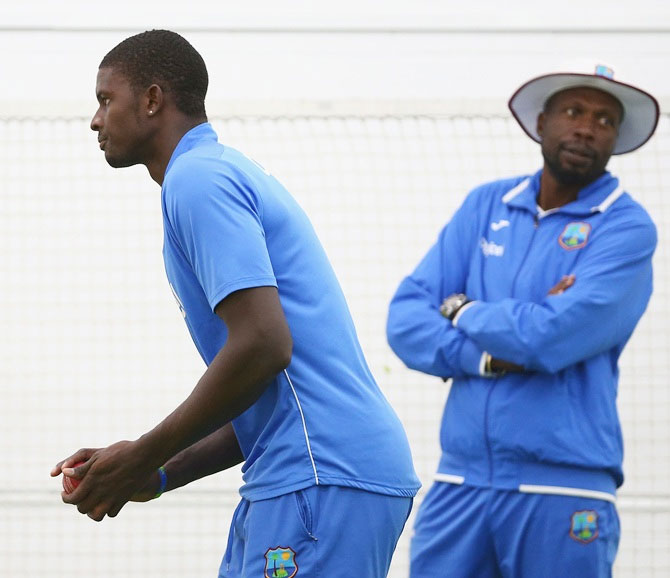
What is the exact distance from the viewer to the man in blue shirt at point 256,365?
93.4 inches

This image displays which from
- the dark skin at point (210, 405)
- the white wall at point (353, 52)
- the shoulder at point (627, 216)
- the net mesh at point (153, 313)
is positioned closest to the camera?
the dark skin at point (210, 405)

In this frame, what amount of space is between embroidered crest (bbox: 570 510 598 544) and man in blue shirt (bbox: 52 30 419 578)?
3.70 feet

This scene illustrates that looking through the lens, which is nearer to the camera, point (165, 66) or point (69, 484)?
point (69, 484)

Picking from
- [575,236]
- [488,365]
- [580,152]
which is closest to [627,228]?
[575,236]

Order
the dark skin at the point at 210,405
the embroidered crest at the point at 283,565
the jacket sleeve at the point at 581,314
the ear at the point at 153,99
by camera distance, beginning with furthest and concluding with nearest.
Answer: the jacket sleeve at the point at 581,314 < the ear at the point at 153,99 < the embroidered crest at the point at 283,565 < the dark skin at the point at 210,405

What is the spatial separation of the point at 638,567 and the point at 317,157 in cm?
233

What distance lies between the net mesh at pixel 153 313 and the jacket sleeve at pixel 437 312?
5.53 feet

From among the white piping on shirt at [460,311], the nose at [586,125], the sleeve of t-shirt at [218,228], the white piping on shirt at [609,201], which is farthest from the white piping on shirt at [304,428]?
the nose at [586,125]

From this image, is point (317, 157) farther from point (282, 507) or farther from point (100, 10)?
point (282, 507)

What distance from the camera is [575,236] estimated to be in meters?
3.80

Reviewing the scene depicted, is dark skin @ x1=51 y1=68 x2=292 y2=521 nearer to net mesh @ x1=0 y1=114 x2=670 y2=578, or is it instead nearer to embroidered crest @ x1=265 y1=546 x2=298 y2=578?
embroidered crest @ x1=265 y1=546 x2=298 y2=578

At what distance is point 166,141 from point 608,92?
1.79 metres

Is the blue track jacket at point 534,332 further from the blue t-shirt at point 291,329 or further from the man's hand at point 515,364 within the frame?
the blue t-shirt at point 291,329

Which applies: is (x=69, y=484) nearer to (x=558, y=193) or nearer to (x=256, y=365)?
(x=256, y=365)
